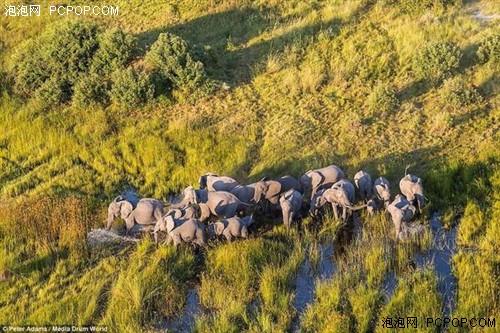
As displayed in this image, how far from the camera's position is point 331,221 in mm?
12539

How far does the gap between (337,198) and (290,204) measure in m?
0.98

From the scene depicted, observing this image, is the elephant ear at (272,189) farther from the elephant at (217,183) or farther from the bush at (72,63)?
the bush at (72,63)

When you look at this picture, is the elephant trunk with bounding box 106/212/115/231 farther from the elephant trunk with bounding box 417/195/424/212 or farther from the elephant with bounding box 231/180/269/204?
the elephant trunk with bounding box 417/195/424/212

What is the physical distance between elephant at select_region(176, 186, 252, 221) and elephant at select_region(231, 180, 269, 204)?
0.30 meters

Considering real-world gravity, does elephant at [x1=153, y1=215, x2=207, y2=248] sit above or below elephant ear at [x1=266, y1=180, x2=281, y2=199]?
below

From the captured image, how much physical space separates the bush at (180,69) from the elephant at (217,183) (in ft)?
14.9

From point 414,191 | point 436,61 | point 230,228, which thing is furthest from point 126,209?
point 436,61

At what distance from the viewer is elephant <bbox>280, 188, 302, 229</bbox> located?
1212 centimetres

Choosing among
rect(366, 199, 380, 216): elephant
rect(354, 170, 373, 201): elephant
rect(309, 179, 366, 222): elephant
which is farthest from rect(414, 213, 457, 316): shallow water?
rect(309, 179, 366, 222): elephant

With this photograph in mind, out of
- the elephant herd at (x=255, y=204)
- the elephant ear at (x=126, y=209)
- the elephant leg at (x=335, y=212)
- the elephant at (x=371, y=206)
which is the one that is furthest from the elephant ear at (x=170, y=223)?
the elephant at (x=371, y=206)

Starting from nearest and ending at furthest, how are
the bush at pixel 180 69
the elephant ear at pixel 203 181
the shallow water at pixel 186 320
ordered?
the shallow water at pixel 186 320
the elephant ear at pixel 203 181
the bush at pixel 180 69

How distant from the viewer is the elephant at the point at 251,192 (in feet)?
41.1

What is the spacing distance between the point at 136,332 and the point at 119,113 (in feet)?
28.0

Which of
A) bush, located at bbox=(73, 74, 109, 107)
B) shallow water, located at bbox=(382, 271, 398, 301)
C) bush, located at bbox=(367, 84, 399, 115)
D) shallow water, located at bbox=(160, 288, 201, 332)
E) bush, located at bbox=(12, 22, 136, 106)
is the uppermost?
bush, located at bbox=(12, 22, 136, 106)
